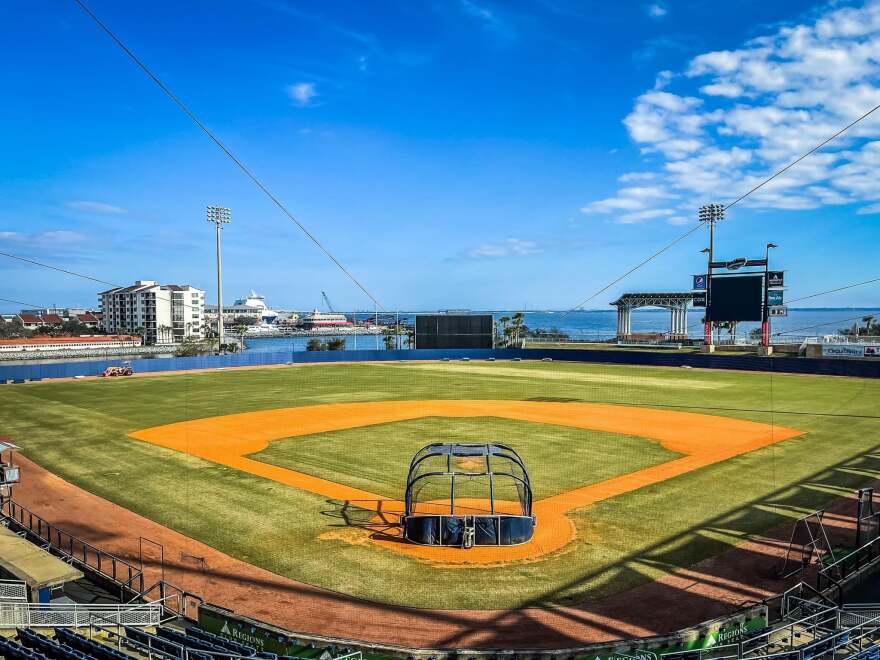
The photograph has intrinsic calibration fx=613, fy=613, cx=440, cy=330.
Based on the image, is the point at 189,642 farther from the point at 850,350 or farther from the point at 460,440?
the point at 850,350

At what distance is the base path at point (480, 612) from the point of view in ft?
35.7

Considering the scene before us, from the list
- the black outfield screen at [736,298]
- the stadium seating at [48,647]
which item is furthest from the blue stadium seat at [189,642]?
the black outfield screen at [736,298]

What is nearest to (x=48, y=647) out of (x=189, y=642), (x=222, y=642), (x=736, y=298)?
(x=189, y=642)

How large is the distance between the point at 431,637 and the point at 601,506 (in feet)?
28.7

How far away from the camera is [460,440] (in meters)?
26.7

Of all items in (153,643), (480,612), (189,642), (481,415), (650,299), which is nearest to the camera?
(189,642)

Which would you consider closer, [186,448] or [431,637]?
[431,637]

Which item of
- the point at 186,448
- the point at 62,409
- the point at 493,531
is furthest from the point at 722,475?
the point at 62,409

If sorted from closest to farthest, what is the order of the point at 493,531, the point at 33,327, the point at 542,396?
the point at 493,531
the point at 542,396
the point at 33,327

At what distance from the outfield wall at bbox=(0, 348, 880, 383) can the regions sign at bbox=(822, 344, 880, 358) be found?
117 inches

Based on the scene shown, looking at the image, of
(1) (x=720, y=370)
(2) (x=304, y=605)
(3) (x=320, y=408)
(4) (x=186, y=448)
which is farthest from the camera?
(1) (x=720, y=370)

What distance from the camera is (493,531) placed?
50.4 feet

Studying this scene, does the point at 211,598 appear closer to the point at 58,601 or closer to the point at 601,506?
the point at 58,601

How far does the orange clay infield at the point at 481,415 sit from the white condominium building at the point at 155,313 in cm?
6947
